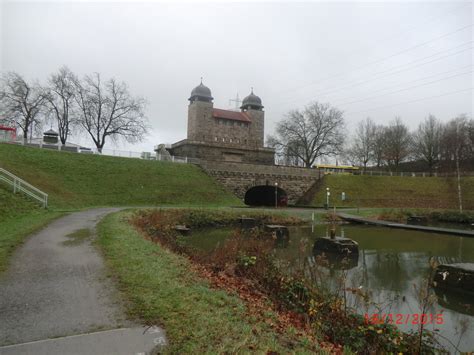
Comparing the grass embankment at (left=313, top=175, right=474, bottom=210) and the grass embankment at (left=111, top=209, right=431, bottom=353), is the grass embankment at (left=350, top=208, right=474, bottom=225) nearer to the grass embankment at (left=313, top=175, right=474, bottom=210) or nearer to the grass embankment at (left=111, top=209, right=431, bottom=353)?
the grass embankment at (left=313, top=175, right=474, bottom=210)

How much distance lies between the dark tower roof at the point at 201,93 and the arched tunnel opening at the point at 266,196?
729 inches

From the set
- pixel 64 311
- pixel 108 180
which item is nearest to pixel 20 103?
pixel 108 180

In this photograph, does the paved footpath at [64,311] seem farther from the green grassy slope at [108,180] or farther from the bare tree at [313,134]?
the bare tree at [313,134]

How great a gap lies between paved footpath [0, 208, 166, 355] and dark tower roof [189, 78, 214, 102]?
4760cm

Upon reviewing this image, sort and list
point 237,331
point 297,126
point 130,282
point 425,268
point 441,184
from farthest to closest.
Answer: point 297,126, point 441,184, point 425,268, point 130,282, point 237,331

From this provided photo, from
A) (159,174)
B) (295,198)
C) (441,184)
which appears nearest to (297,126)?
(295,198)

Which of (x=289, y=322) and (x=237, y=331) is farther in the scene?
(x=289, y=322)

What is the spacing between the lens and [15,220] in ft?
43.2

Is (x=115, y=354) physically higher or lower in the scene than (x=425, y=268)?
higher

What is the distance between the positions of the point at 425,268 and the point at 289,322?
8996 mm

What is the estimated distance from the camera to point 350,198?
40.7 m

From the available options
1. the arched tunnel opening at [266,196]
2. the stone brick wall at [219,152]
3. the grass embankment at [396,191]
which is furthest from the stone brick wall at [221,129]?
the grass embankment at [396,191]

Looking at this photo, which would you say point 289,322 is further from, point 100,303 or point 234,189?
point 234,189

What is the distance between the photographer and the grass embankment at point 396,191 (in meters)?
40.2
